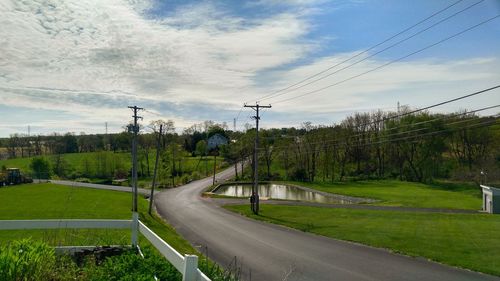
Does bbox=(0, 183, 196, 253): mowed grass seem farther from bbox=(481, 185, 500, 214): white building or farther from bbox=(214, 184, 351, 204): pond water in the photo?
bbox=(481, 185, 500, 214): white building

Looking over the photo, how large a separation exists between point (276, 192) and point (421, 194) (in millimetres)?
19796

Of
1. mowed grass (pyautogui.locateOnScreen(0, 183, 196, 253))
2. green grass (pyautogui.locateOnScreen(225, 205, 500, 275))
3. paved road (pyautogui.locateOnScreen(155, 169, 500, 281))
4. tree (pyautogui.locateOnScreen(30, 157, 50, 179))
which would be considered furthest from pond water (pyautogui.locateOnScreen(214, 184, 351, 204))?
tree (pyautogui.locateOnScreen(30, 157, 50, 179))

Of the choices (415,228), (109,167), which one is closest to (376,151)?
(109,167)

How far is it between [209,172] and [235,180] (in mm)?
12833

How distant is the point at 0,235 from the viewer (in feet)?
52.8

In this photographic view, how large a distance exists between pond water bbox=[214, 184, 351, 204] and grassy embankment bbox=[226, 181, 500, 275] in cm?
1230

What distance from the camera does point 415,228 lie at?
26125 mm

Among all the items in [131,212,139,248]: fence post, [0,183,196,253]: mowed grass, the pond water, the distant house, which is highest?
the distant house

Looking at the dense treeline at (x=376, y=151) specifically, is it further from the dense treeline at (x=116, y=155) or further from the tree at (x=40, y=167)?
the tree at (x=40, y=167)

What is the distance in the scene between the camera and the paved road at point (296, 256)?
15273 mm

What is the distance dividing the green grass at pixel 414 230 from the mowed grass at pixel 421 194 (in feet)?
34.8

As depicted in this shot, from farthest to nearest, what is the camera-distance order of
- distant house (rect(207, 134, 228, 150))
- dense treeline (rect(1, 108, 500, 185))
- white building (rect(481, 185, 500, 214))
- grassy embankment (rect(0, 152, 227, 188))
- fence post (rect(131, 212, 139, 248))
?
distant house (rect(207, 134, 228, 150)) < grassy embankment (rect(0, 152, 227, 188)) < dense treeline (rect(1, 108, 500, 185)) < white building (rect(481, 185, 500, 214)) < fence post (rect(131, 212, 139, 248))

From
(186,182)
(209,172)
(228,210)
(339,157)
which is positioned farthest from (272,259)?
(209,172)

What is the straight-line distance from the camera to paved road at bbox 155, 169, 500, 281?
15.3 meters
